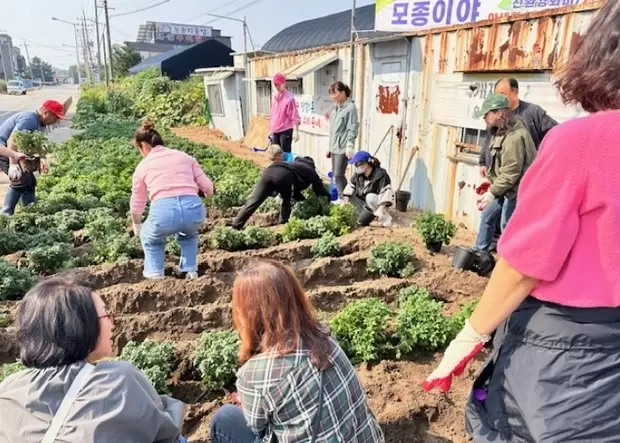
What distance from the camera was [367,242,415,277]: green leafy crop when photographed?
17.1 feet

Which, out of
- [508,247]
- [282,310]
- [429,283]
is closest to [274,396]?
[282,310]

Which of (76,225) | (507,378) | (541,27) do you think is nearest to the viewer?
(507,378)

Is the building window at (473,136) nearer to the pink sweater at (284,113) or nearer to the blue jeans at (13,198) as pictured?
the pink sweater at (284,113)

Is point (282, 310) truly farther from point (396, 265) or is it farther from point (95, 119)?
point (95, 119)

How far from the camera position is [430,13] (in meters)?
8.48

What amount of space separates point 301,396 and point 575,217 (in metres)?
1.36

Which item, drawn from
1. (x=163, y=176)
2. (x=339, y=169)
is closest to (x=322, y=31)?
(x=339, y=169)

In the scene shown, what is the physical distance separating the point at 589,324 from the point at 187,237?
439cm

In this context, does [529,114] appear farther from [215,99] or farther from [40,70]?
[40,70]

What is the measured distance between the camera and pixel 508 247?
4.45 feet

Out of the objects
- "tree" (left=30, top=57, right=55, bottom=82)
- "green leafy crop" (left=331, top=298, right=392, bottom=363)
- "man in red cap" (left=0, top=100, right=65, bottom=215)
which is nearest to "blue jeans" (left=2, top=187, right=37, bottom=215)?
"man in red cap" (left=0, top=100, right=65, bottom=215)

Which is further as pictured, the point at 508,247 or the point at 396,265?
the point at 396,265

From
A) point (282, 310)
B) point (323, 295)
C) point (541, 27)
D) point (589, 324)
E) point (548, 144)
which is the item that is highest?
point (541, 27)

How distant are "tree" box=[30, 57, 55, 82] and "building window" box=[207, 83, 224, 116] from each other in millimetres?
119489
